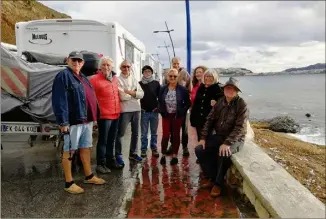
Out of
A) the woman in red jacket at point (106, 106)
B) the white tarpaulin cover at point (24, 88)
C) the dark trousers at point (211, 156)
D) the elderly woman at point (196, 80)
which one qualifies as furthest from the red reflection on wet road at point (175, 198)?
the white tarpaulin cover at point (24, 88)

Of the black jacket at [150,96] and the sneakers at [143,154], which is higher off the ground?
the black jacket at [150,96]

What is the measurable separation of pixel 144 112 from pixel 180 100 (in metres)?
0.78

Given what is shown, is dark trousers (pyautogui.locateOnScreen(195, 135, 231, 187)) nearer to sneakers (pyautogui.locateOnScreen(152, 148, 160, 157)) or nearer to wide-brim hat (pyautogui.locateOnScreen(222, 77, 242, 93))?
wide-brim hat (pyautogui.locateOnScreen(222, 77, 242, 93))

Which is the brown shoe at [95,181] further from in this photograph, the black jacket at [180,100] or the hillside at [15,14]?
the hillside at [15,14]

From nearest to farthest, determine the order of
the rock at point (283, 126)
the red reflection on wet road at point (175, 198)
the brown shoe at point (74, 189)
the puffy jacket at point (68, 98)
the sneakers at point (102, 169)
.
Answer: the red reflection on wet road at point (175, 198) < the puffy jacket at point (68, 98) < the brown shoe at point (74, 189) < the sneakers at point (102, 169) < the rock at point (283, 126)

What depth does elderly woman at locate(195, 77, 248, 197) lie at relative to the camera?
16.8 ft

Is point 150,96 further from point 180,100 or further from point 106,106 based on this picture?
point 106,106

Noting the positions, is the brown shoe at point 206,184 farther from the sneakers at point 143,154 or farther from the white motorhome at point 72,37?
the white motorhome at point 72,37

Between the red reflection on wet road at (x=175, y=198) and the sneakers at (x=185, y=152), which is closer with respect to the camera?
the red reflection on wet road at (x=175, y=198)

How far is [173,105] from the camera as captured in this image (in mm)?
6586

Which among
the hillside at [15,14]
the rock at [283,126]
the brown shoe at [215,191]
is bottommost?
the rock at [283,126]

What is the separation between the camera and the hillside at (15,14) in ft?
101

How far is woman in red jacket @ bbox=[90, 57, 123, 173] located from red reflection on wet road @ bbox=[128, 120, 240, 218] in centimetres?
76

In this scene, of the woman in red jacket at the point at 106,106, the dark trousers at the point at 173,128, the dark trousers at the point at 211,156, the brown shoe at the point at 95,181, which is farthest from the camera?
the dark trousers at the point at 173,128
